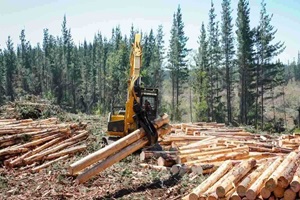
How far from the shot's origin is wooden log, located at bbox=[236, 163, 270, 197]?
667 cm

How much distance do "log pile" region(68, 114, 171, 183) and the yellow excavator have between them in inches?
13.4

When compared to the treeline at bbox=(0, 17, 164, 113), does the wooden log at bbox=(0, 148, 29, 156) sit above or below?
below

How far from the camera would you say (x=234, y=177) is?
7406 mm

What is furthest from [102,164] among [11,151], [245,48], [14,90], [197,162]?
[14,90]

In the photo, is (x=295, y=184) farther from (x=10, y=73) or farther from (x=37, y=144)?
(x=10, y=73)

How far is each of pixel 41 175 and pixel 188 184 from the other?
4.62m

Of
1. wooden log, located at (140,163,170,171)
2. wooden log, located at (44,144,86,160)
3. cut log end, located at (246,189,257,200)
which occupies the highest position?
wooden log, located at (44,144,86,160)

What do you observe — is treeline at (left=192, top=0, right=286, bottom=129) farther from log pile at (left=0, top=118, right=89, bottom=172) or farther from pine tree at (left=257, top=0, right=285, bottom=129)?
log pile at (left=0, top=118, right=89, bottom=172)

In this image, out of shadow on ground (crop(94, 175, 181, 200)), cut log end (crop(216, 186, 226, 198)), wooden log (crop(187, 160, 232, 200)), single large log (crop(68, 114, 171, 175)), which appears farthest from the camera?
single large log (crop(68, 114, 171, 175))

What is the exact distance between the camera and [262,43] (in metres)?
39.5

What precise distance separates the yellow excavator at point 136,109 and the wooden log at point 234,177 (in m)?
3.07

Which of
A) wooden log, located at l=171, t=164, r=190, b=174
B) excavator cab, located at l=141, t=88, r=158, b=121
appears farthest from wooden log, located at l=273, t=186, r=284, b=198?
excavator cab, located at l=141, t=88, r=158, b=121

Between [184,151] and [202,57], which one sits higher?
[202,57]

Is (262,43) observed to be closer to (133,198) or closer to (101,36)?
(133,198)
